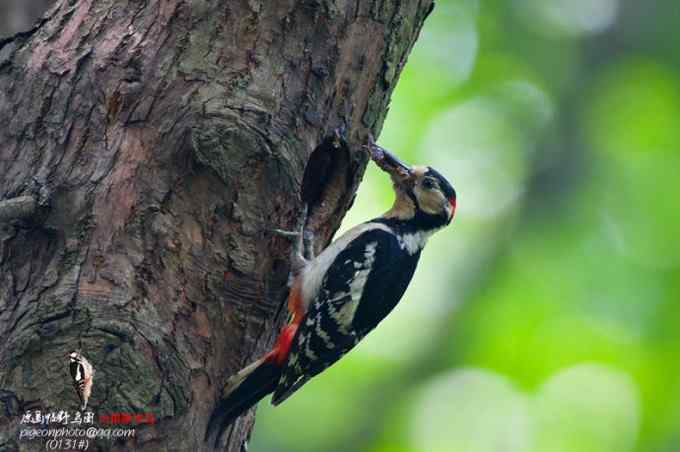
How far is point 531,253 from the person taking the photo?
355 inches

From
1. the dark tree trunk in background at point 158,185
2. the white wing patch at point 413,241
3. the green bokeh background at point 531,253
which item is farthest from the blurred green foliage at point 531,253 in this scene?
the dark tree trunk in background at point 158,185

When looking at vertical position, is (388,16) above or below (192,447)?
above

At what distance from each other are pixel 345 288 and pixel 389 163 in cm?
80

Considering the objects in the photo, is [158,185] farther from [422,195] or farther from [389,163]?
[422,195]

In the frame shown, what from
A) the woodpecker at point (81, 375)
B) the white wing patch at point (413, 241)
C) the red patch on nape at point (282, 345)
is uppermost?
the white wing patch at point (413, 241)

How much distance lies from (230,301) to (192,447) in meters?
0.58

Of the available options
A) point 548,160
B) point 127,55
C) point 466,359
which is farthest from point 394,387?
point 127,55

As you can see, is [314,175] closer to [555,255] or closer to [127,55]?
[127,55]

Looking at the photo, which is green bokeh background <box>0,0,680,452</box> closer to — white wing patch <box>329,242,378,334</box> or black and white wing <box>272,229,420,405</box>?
black and white wing <box>272,229,420,405</box>

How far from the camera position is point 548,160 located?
923 centimetres

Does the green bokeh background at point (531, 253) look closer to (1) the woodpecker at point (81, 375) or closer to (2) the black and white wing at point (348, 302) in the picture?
(2) the black and white wing at point (348, 302)

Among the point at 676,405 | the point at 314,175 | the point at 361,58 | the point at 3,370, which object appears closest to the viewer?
the point at 3,370

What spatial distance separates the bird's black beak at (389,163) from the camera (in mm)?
4736

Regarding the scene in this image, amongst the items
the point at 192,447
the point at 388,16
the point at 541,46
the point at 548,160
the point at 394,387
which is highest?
the point at 541,46
